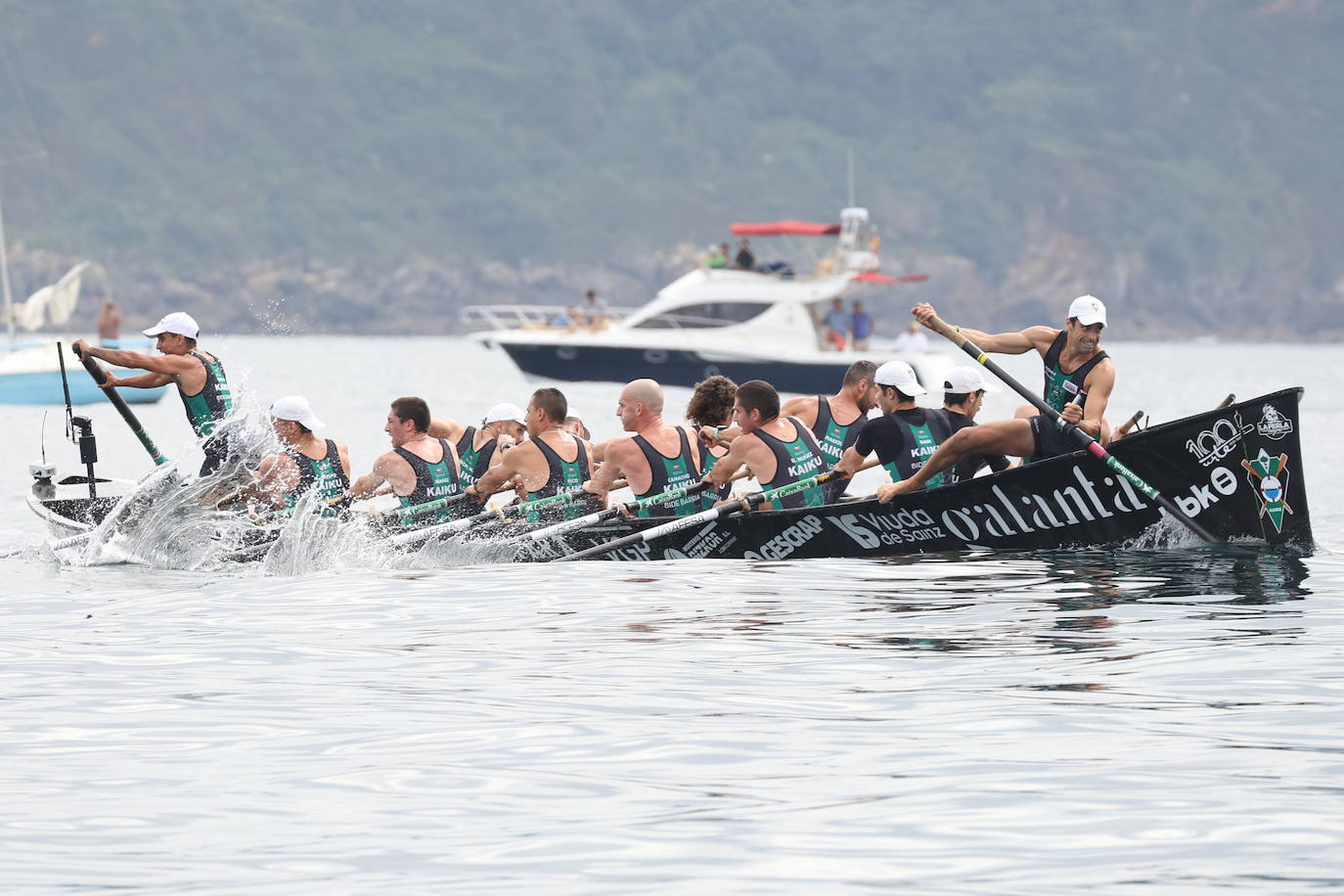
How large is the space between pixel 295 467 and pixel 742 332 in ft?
92.7

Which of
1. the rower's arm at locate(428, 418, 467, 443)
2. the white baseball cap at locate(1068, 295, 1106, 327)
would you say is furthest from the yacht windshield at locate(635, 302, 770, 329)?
the white baseball cap at locate(1068, 295, 1106, 327)

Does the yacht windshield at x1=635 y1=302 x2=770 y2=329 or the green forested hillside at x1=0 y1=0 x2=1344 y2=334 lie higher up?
the green forested hillside at x1=0 y1=0 x2=1344 y2=334

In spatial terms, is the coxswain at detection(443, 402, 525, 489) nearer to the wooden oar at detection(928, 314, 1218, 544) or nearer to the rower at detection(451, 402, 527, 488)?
the rower at detection(451, 402, 527, 488)

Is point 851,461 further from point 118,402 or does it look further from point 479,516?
point 118,402

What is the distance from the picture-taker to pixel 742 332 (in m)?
43.1

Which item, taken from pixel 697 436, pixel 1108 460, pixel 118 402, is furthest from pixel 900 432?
pixel 118 402

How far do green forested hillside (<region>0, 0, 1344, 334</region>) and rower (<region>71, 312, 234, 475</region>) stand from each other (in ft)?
396

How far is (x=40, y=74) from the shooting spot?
498 ft

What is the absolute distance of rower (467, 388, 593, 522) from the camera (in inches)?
580

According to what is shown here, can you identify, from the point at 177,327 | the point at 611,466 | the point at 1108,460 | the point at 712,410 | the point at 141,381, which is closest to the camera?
the point at 1108,460

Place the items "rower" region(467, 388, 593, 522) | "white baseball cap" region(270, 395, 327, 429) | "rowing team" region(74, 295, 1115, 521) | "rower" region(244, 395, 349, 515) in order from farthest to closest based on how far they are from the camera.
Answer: "rower" region(244, 395, 349, 515), "white baseball cap" region(270, 395, 327, 429), "rower" region(467, 388, 593, 522), "rowing team" region(74, 295, 1115, 521)

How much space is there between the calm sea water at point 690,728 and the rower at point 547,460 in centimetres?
82

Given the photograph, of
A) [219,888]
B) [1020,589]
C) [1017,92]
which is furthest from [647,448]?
[1017,92]

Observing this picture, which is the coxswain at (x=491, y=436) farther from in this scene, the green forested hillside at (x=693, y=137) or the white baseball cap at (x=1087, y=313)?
the green forested hillside at (x=693, y=137)
